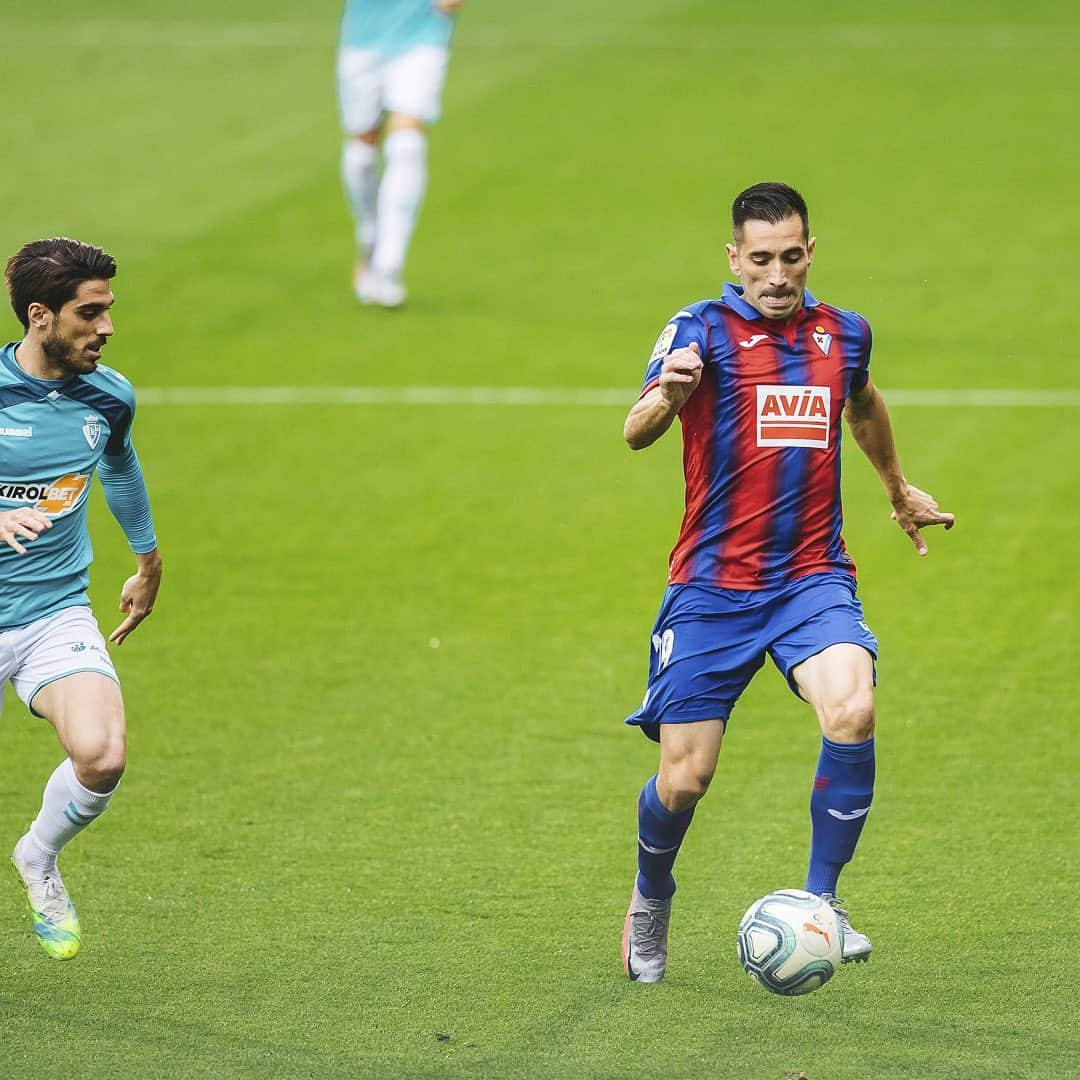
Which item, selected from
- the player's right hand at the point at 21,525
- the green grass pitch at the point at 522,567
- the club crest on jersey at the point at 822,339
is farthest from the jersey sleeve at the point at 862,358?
the player's right hand at the point at 21,525

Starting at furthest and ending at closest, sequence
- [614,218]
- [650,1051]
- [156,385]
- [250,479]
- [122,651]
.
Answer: [614,218], [156,385], [250,479], [122,651], [650,1051]

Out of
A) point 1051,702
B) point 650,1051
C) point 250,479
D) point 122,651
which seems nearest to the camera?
point 650,1051

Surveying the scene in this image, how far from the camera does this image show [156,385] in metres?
13.3

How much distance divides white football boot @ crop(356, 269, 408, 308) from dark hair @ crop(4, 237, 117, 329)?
8.84 m

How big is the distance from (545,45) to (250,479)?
11.1 meters

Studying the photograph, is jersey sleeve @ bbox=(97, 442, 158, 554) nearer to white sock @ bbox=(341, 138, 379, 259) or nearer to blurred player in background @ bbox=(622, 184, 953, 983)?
blurred player in background @ bbox=(622, 184, 953, 983)

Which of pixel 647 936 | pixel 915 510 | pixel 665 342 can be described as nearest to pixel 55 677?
pixel 647 936

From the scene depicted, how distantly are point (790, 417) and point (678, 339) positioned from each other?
16.1 inches

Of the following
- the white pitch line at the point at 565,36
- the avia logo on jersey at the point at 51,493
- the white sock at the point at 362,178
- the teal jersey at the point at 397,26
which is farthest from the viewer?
the white pitch line at the point at 565,36

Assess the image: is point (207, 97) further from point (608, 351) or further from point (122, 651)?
point (122, 651)

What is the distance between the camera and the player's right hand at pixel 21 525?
5.55 metres

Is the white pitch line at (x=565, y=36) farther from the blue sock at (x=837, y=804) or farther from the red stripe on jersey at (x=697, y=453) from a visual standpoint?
the blue sock at (x=837, y=804)

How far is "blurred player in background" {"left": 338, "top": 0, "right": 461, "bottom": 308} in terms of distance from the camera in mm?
14062

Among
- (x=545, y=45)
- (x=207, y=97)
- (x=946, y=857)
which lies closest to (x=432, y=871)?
(x=946, y=857)
